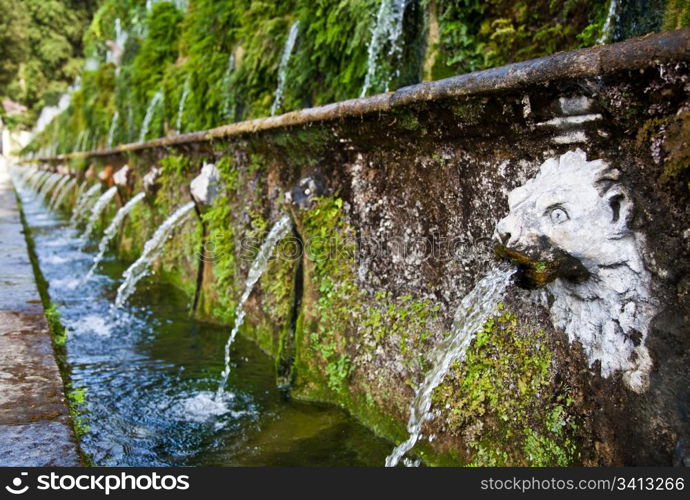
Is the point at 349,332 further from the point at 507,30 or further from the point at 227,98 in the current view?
the point at 227,98

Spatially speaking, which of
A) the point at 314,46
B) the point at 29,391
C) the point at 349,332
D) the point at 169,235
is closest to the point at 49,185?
the point at 169,235

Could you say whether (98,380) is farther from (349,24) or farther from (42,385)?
(349,24)

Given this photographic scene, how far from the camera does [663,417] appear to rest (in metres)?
1.94

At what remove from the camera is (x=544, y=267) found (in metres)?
2.06

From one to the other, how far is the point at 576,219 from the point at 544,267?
0.65ft

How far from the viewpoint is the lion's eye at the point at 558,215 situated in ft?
6.61

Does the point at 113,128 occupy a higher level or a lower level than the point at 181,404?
higher

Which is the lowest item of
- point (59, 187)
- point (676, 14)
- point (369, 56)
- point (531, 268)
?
point (59, 187)

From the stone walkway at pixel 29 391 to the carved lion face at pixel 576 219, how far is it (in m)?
1.73

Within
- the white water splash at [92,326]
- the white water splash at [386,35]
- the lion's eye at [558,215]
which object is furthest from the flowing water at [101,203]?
the lion's eye at [558,215]

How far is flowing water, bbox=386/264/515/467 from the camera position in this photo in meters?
2.42

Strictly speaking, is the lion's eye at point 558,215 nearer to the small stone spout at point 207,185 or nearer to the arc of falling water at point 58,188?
the small stone spout at point 207,185

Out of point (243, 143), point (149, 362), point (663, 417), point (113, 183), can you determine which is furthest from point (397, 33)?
point (113, 183)

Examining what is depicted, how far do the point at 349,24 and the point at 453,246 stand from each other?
3871mm
